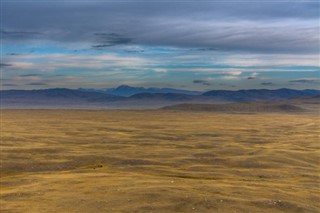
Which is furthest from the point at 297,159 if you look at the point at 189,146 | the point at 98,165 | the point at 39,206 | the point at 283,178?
the point at 39,206

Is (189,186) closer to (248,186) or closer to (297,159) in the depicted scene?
(248,186)

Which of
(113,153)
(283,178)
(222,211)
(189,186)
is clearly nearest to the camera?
(222,211)

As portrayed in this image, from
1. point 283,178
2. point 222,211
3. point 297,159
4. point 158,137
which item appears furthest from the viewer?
point 158,137

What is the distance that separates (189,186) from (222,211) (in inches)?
282

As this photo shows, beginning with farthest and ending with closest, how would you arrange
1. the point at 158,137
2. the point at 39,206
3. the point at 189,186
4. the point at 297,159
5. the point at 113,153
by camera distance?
the point at 158,137
the point at 113,153
the point at 297,159
the point at 189,186
the point at 39,206

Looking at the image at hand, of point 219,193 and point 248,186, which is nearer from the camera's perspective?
point 219,193

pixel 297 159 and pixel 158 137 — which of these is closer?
pixel 297 159

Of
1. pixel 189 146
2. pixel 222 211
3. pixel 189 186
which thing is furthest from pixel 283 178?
pixel 189 146

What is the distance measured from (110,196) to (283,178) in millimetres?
19249

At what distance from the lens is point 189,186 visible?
111 feet

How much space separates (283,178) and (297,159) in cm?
1379

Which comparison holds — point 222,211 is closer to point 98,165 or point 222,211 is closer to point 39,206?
point 39,206

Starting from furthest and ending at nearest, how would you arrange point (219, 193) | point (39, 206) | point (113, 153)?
point (113, 153) < point (219, 193) < point (39, 206)

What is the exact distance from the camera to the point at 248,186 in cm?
3556
